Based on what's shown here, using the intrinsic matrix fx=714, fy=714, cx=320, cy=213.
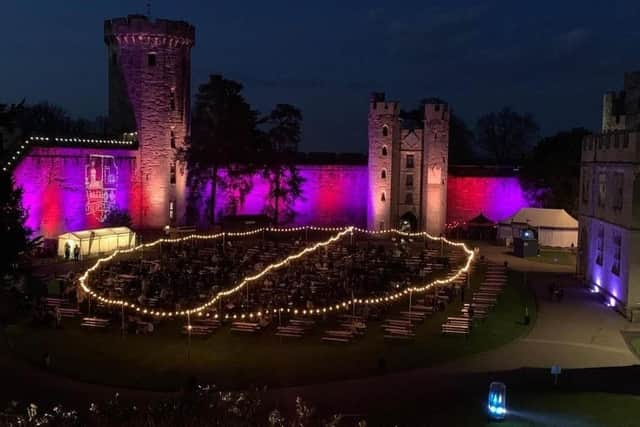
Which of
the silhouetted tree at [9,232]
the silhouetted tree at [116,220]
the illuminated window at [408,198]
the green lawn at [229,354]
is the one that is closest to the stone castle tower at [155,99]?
the silhouetted tree at [116,220]

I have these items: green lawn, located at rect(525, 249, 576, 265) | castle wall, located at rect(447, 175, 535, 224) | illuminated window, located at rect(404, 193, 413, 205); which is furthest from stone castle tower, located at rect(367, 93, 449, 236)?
green lawn, located at rect(525, 249, 576, 265)

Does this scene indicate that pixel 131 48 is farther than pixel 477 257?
Yes

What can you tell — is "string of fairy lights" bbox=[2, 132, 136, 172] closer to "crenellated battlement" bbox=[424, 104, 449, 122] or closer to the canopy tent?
the canopy tent

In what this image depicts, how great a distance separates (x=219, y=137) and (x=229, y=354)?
29388 mm

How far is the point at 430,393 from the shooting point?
18.0 metres

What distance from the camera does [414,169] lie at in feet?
170

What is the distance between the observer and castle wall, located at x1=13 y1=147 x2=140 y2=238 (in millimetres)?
39969

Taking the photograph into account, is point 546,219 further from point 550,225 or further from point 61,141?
point 61,141

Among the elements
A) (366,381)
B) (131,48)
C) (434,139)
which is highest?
(131,48)

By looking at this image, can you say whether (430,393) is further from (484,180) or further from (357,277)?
(484,180)

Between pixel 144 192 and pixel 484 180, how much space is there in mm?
24639

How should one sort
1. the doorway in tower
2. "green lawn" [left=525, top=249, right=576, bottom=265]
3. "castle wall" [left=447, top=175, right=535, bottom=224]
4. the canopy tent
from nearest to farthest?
the canopy tent
"green lawn" [left=525, top=249, right=576, bottom=265]
the doorway in tower
"castle wall" [left=447, top=175, right=535, bottom=224]

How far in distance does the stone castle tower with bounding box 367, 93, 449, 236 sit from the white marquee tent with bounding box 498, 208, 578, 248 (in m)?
6.05

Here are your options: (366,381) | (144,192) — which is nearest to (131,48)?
(144,192)
